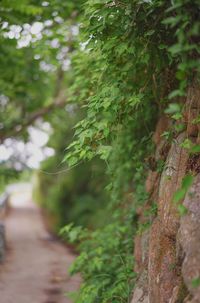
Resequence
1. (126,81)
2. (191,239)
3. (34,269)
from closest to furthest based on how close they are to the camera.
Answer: (191,239), (126,81), (34,269)

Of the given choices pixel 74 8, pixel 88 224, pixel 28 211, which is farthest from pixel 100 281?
pixel 28 211

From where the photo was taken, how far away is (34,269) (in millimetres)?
10438

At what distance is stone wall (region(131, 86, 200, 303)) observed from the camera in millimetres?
3449

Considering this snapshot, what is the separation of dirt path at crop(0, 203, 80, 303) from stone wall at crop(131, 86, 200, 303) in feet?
12.7

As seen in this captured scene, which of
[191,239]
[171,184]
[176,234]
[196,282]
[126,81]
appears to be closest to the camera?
[196,282]

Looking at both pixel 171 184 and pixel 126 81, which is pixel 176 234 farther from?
pixel 126 81

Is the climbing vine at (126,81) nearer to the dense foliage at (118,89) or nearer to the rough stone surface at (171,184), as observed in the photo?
the dense foliage at (118,89)

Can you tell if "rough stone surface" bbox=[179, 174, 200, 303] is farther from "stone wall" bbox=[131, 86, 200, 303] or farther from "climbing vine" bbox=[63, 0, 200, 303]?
"climbing vine" bbox=[63, 0, 200, 303]

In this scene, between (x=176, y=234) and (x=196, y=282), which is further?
(x=176, y=234)

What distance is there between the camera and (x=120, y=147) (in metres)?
6.29

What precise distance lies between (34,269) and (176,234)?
7.32 metres

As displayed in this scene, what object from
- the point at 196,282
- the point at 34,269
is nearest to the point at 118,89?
the point at 196,282

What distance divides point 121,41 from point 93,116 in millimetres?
871

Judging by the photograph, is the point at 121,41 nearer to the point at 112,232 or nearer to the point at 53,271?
the point at 112,232
